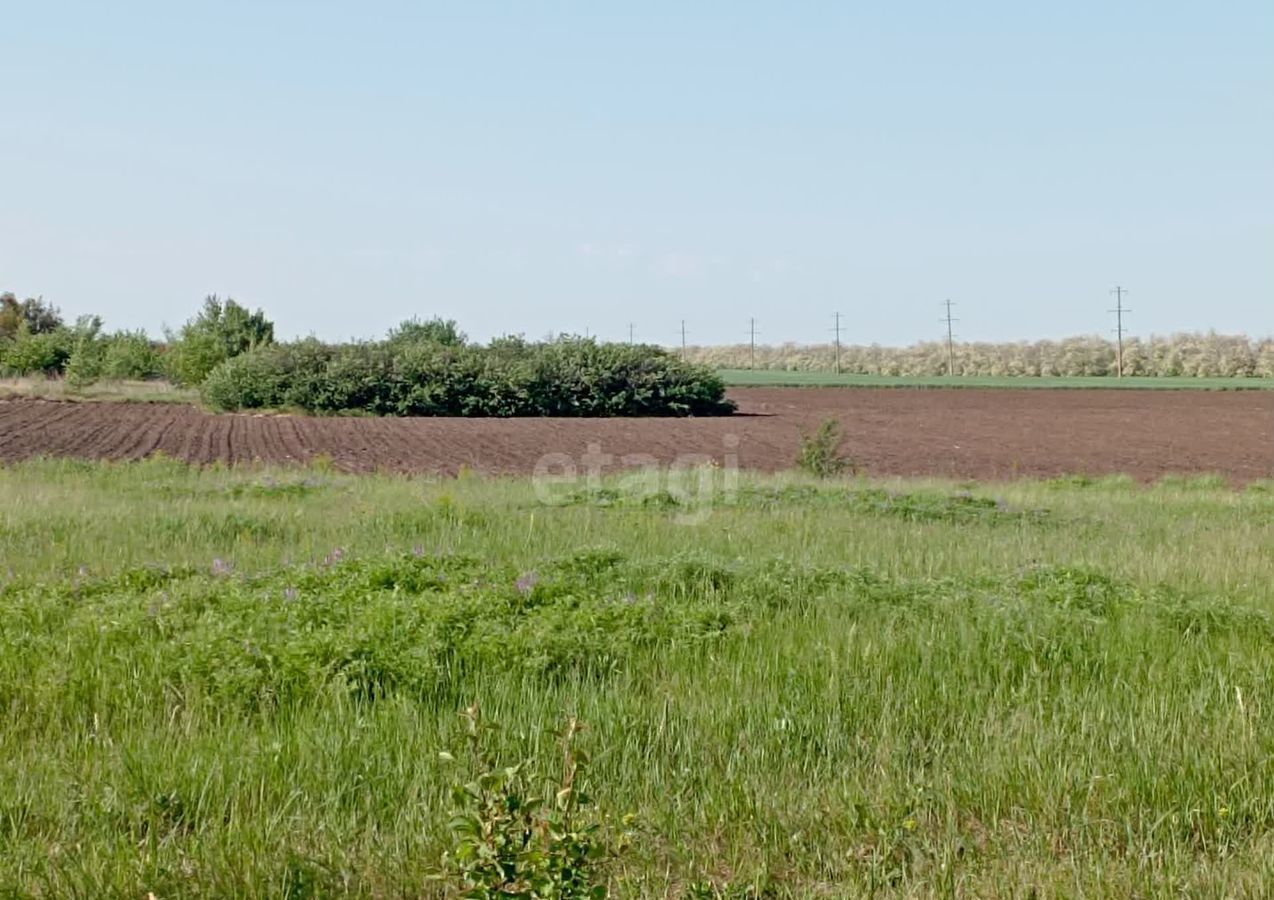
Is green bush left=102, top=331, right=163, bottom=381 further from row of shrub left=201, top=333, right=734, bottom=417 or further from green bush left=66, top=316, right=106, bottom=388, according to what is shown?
row of shrub left=201, top=333, right=734, bottom=417

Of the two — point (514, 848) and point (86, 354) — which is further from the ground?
point (86, 354)

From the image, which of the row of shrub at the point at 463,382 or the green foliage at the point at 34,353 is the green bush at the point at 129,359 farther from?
the row of shrub at the point at 463,382

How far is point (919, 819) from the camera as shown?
464 cm

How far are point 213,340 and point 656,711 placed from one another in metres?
60.7

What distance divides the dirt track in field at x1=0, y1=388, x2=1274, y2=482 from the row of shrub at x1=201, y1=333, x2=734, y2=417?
2850 mm

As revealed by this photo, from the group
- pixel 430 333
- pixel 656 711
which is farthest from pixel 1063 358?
pixel 656 711

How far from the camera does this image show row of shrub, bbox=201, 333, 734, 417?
1886 inches

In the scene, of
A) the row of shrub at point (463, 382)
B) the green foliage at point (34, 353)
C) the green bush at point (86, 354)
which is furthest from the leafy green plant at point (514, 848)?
the green foliage at point (34, 353)

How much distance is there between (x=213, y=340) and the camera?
61.8 metres

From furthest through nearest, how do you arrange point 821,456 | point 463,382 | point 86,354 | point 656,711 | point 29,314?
point 29,314 → point 86,354 → point 463,382 → point 821,456 → point 656,711

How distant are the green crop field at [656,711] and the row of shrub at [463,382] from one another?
36807 mm

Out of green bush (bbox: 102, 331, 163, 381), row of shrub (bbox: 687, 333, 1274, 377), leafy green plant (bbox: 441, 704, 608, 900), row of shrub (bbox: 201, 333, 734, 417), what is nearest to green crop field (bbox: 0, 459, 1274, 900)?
leafy green plant (bbox: 441, 704, 608, 900)

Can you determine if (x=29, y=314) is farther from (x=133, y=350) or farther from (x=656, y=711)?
(x=656, y=711)

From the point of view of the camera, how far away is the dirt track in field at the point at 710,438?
27906 mm
